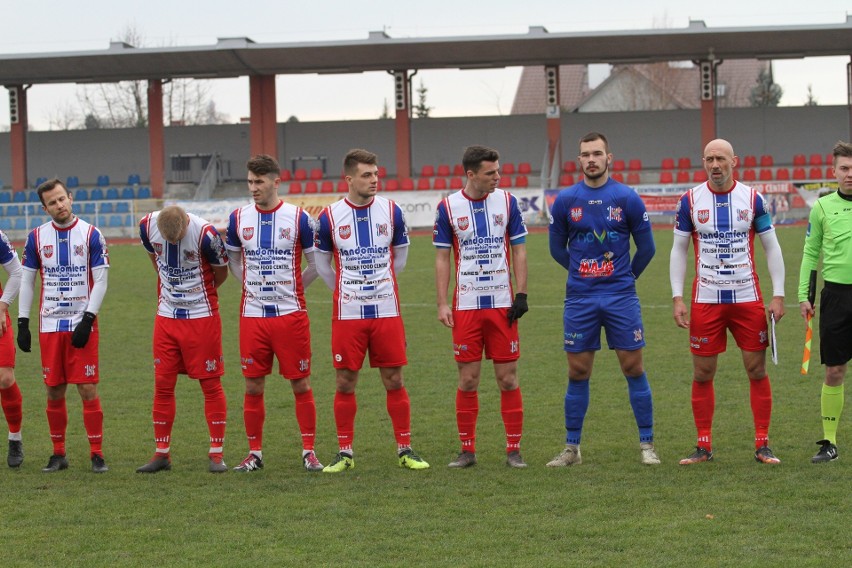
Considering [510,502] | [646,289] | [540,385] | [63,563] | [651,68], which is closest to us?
[63,563]

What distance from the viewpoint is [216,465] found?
732 centimetres

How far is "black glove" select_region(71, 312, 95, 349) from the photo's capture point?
7234mm

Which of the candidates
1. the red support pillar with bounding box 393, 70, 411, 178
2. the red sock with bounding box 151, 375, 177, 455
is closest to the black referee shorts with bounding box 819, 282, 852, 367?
the red sock with bounding box 151, 375, 177, 455

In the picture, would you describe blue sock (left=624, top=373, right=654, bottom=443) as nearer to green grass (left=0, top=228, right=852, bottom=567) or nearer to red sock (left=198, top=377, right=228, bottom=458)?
green grass (left=0, top=228, right=852, bottom=567)

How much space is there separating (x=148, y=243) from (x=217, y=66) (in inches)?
1486

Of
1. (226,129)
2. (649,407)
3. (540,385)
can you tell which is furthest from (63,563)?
(226,129)

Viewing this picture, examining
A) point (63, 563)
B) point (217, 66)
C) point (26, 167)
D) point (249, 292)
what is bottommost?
point (63, 563)

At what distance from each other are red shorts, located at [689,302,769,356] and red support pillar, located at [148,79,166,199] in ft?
128

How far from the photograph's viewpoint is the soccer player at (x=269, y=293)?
7.30 metres

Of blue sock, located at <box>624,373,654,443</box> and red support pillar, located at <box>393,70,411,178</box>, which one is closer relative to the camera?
blue sock, located at <box>624,373,654,443</box>

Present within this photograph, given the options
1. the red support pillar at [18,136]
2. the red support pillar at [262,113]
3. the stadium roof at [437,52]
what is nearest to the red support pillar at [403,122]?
the stadium roof at [437,52]

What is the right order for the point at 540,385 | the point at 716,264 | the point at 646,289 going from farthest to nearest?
the point at 646,289 → the point at 540,385 → the point at 716,264

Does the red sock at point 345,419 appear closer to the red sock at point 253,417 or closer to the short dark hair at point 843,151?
the red sock at point 253,417

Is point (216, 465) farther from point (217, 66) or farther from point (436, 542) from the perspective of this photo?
point (217, 66)
